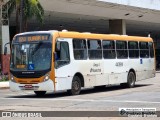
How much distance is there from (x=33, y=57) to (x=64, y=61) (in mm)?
1433

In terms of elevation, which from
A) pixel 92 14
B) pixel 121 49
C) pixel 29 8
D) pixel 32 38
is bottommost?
pixel 121 49

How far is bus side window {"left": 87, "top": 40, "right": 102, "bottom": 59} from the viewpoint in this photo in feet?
72.4

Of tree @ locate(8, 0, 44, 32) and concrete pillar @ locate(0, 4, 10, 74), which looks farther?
concrete pillar @ locate(0, 4, 10, 74)

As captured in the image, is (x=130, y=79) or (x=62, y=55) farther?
(x=130, y=79)

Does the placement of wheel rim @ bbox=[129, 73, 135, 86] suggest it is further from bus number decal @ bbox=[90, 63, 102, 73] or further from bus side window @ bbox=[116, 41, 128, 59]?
bus number decal @ bbox=[90, 63, 102, 73]

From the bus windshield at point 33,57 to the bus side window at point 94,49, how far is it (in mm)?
3094

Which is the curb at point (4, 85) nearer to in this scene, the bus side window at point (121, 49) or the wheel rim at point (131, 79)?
the wheel rim at point (131, 79)

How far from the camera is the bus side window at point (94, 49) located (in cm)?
2208

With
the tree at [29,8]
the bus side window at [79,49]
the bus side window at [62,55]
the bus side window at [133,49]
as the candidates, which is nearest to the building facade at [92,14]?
the tree at [29,8]

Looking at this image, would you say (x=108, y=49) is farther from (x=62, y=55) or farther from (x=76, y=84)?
(x=62, y=55)

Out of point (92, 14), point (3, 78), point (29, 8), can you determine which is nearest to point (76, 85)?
point (3, 78)

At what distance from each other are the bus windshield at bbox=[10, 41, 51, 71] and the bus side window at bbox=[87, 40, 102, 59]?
309 centimetres

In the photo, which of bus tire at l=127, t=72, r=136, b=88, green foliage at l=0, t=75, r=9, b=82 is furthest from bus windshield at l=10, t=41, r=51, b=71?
green foliage at l=0, t=75, r=9, b=82

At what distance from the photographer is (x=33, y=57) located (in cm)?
1958
